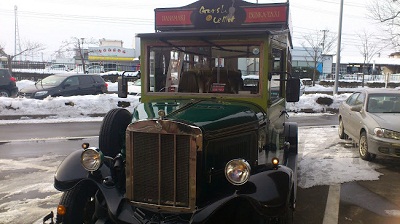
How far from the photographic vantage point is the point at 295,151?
21.0ft

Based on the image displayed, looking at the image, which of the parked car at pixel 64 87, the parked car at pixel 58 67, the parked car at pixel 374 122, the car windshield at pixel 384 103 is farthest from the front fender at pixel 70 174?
the parked car at pixel 58 67

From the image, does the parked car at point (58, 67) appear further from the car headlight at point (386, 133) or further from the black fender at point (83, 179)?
the black fender at point (83, 179)

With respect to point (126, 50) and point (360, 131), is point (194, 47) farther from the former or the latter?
point (126, 50)

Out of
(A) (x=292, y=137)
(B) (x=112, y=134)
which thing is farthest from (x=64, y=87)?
(B) (x=112, y=134)

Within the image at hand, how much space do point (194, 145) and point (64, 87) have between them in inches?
590

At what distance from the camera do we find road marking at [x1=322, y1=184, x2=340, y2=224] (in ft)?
15.4

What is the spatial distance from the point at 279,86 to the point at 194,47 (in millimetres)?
1467

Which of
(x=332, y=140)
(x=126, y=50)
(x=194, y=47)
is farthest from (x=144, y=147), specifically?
(x=126, y=50)

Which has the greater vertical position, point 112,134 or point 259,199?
point 112,134

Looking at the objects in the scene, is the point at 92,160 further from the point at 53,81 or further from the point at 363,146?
the point at 53,81

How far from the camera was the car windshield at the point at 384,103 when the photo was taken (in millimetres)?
8109

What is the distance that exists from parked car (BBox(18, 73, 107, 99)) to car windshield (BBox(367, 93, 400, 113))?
13.0 metres

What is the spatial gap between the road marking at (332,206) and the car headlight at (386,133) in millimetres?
1813

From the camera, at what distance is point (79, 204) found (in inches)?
151
